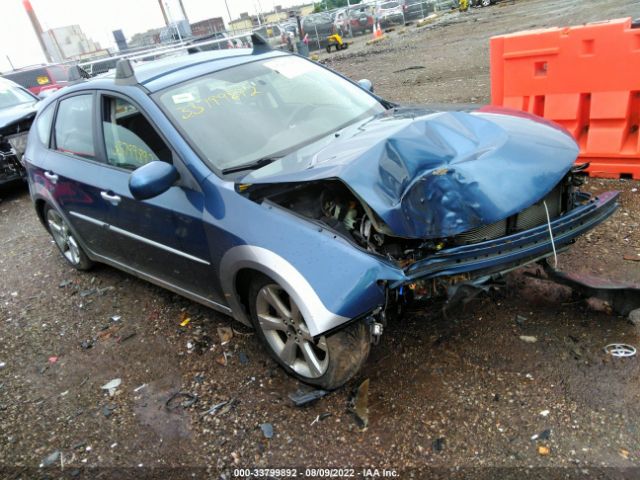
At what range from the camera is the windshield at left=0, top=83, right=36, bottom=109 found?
8.51 meters

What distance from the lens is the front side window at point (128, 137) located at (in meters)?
3.13

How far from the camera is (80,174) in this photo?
382 cm

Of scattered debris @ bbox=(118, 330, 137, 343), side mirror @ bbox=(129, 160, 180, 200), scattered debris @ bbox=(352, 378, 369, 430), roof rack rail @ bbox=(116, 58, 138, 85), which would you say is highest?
roof rack rail @ bbox=(116, 58, 138, 85)

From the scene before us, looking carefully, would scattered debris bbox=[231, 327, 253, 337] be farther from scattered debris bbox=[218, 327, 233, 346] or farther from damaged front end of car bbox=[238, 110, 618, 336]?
damaged front end of car bbox=[238, 110, 618, 336]

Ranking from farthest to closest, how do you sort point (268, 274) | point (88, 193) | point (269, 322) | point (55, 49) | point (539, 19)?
1. point (55, 49)
2. point (539, 19)
3. point (88, 193)
4. point (269, 322)
5. point (268, 274)

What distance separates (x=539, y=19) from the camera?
56.9 feet

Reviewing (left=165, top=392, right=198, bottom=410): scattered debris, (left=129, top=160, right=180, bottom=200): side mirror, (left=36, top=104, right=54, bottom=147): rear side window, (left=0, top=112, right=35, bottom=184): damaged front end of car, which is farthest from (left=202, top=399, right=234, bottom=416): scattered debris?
(left=0, top=112, right=35, bottom=184): damaged front end of car

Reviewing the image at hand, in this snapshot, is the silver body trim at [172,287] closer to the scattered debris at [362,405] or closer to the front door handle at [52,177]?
the front door handle at [52,177]

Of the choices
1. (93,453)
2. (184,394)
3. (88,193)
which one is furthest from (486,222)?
(88,193)

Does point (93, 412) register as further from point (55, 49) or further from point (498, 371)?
point (55, 49)

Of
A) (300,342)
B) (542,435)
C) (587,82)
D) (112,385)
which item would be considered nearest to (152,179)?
(300,342)

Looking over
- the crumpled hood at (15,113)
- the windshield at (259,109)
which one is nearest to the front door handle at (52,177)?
the windshield at (259,109)

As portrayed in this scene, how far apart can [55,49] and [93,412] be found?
5033cm

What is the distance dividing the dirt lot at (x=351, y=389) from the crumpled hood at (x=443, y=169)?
935 millimetres
